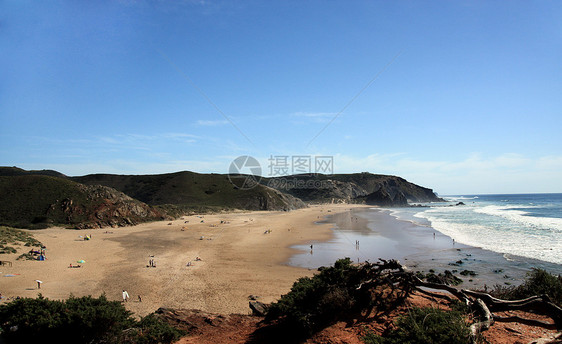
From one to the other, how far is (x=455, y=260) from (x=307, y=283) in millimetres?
18232

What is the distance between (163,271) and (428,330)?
1850cm

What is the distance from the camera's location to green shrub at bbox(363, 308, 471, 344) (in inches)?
185

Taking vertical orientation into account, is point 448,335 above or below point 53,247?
above

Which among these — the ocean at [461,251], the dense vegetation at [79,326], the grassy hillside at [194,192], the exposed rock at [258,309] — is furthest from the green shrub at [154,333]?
the grassy hillside at [194,192]

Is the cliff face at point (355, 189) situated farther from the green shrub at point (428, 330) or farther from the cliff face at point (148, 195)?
the green shrub at point (428, 330)

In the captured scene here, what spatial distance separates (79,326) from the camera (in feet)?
22.7

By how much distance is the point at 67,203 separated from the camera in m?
42.8

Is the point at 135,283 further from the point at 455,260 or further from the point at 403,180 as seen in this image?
the point at 403,180

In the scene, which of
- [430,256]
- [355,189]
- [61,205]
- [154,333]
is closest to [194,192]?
[61,205]

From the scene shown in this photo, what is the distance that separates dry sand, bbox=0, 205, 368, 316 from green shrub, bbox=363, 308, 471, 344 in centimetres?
870

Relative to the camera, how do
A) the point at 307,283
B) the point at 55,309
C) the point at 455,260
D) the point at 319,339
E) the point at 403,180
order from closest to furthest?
the point at 319,339 → the point at 55,309 → the point at 307,283 → the point at 455,260 → the point at 403,180

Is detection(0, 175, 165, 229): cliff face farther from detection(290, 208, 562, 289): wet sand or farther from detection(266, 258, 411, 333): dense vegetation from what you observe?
detection(266, 258, 411, 333): dense vegetation

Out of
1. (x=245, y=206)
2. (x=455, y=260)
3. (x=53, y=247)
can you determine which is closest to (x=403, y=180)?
(x=245, y=206)

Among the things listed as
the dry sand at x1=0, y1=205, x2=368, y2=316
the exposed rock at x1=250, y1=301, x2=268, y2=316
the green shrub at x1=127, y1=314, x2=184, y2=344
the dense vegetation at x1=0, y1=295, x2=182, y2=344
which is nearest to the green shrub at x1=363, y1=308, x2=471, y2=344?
the exposed rock at x1=250, y1=301, x2=268, y2=316
